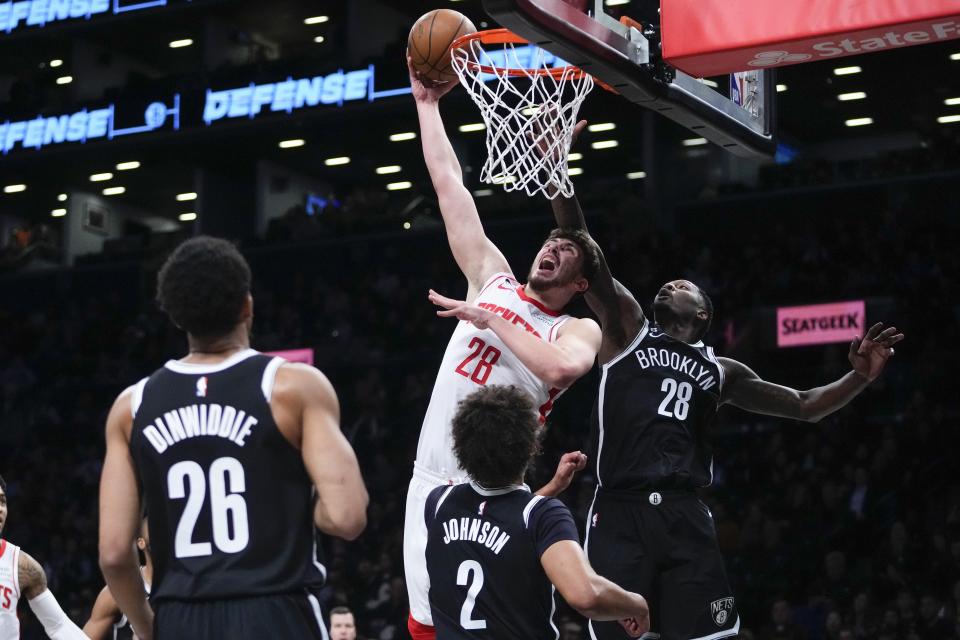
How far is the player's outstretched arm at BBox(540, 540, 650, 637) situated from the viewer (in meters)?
4.32

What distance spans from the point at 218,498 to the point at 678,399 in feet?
10.6

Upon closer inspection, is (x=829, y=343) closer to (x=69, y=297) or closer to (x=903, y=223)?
(x=903, y=223)

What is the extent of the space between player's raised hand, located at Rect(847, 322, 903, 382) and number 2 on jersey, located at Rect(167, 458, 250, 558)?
13.3ft

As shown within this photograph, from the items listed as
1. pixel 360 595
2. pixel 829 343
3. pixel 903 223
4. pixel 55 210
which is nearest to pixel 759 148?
pixel 360 595

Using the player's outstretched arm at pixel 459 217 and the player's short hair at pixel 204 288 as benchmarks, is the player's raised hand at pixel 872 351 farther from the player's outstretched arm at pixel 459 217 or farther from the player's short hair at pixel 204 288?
the player's short hair at pixel 204 288

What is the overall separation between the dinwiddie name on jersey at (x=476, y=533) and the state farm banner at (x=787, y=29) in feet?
8.66

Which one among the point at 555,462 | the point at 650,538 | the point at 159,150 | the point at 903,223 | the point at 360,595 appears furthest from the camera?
the point at 159,150

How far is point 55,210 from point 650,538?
29519 mm

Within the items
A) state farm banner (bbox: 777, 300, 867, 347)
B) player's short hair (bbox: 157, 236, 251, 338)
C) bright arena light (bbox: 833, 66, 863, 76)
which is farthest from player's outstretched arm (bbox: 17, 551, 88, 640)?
bright arena light (bbox: 833, 66, 863, 76)

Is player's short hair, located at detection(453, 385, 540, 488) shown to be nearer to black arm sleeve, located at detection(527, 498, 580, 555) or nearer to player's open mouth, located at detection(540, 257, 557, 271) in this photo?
black arm sleeve, located at detection(527, 498, 580, 555)

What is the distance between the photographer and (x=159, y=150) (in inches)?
1106

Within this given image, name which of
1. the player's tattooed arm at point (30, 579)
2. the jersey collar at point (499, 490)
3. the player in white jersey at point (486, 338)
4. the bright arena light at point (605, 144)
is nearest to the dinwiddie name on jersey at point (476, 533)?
the jersey collar at point (499, 490)

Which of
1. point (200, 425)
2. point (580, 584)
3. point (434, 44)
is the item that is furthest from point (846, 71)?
point (200, 425)

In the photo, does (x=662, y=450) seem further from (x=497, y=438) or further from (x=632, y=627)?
(x=497, y=438)
